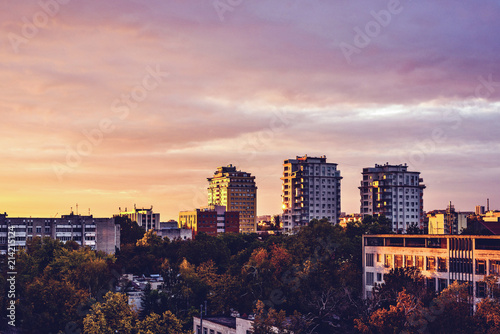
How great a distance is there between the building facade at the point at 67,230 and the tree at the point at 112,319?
10205cm

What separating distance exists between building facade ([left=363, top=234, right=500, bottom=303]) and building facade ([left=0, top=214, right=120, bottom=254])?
320 ft

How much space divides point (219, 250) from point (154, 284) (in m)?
18.4

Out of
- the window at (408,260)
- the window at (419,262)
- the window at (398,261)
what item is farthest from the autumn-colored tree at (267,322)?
the window at (398,261)

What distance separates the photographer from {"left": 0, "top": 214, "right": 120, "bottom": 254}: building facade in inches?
6462

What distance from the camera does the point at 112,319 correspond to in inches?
2734

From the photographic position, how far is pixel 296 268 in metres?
92.6

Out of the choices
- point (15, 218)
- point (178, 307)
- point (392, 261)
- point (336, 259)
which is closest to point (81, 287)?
point (178, 307)

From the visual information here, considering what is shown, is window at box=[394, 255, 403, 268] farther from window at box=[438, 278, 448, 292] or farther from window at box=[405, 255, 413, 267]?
window at box=[438, 278, 448, 292]

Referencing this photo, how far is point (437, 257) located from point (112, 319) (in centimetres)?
4417

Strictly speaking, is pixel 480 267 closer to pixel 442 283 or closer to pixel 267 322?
pixel 442 283

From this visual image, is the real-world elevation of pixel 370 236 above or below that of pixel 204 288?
above

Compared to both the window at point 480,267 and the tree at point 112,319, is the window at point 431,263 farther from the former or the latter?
the tree at point 112,319

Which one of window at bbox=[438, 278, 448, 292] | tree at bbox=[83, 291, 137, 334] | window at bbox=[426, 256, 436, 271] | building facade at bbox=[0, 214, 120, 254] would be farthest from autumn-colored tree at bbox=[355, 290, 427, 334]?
building facade at bbox=[0, 214, 120, 254]

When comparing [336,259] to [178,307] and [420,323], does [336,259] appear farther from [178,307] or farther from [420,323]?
[420,323]
